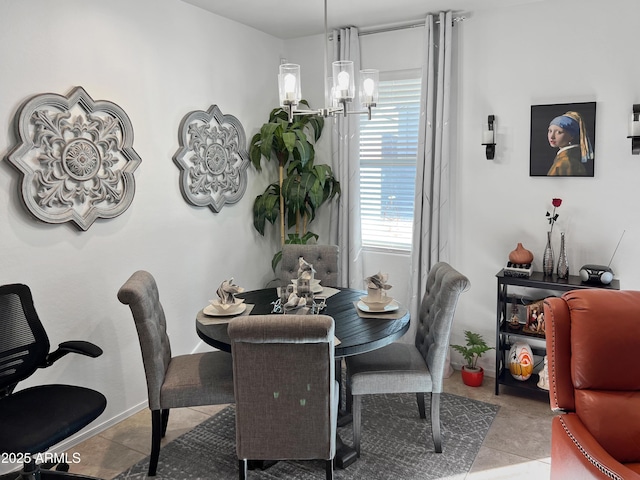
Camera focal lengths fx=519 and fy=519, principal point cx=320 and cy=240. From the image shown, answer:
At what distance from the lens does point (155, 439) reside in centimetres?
267

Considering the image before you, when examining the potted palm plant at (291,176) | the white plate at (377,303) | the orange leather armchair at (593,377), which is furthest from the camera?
the potted palm plant at (291,176)

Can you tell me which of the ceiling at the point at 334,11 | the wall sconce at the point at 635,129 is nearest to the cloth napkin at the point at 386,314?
the wall sconce at the point at 635,129

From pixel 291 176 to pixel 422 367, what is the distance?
201cm

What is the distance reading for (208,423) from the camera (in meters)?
3.25

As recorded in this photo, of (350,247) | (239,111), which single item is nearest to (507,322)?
(350,247)

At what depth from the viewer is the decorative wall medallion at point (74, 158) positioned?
2.66 m

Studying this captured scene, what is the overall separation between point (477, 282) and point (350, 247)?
1081 millimetres

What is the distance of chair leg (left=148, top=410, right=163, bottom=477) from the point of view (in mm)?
2658

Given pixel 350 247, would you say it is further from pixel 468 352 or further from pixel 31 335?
pixel 31 335

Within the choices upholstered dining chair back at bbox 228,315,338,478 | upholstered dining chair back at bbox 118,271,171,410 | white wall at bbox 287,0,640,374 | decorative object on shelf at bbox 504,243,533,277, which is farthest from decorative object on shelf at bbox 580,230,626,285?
upholstered dining chair back at bbox 118,271,171,410

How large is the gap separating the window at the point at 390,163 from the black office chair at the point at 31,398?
2.54 meters

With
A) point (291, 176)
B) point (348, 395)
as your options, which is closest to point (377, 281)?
point (348, 395)

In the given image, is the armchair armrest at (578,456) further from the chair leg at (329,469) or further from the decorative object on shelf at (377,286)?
the decorative object on shelf at (377,286)

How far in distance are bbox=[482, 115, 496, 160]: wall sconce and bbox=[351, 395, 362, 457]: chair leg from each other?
6.58 ft
